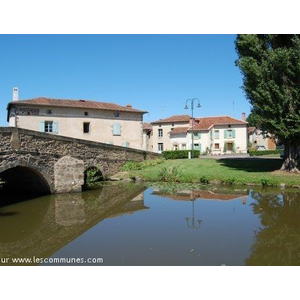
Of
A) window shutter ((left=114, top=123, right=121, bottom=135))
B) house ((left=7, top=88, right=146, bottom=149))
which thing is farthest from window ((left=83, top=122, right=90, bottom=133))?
window shutter ((left=114, top=123, right=121, bottom=135))

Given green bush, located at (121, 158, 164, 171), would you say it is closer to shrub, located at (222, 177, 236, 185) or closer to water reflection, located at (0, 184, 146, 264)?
water reflection, located at (0, 184, 146, 264)

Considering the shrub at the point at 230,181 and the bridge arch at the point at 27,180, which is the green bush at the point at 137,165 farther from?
the bridge arch at the point at 27,180

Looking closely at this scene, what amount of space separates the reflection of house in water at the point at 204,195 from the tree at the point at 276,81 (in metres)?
4.28

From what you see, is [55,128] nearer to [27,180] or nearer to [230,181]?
[27,180]

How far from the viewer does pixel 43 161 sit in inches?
466

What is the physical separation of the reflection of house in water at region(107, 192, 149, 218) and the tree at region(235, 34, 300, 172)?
773 cm

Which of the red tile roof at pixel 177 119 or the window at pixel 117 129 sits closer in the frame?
the window at pixel 117 129

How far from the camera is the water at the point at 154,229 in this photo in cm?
536

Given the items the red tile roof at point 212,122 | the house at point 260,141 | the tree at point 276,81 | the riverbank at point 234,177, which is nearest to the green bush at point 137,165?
the riverbank at point 234,177

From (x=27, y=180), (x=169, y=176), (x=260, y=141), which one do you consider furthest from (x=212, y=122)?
(x=27, y=180)

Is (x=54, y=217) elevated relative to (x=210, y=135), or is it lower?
lower

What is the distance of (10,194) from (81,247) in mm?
8639

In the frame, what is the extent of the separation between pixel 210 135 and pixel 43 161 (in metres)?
29.5

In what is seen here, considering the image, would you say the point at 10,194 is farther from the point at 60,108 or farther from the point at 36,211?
the point at 60,108
